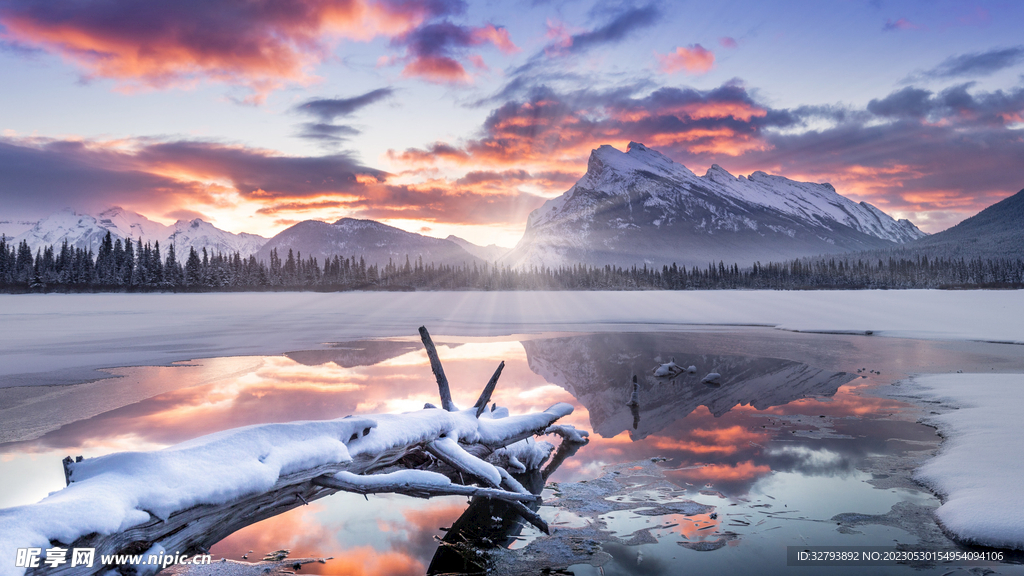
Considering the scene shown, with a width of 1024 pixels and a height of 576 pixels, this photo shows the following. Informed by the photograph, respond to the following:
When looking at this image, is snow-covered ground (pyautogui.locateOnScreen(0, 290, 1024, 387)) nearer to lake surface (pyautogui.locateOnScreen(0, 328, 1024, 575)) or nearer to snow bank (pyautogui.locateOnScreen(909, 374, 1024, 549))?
lake surface (pyautogui.locateOnScreen(0, 328, 1024, 575))

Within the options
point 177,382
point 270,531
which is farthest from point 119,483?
point 177,382

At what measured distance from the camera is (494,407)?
555 inches

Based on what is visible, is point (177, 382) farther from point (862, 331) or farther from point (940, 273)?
point (940, 273)

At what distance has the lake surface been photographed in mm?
8680

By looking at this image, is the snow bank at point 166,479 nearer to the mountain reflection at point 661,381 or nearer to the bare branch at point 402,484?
the bare branch at point 402,484

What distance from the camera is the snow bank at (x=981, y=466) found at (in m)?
8.52

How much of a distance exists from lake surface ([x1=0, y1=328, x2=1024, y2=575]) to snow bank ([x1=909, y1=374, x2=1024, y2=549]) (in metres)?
0.45

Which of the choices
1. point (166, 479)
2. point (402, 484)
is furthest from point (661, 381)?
point (166, 479)

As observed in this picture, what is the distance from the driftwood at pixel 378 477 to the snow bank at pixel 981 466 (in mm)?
7046

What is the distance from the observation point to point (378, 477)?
791 cm

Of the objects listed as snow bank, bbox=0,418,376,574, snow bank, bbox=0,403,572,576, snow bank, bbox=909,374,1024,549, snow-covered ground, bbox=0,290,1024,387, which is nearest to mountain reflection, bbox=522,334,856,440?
snow bank, bbox=909,374,1024,549

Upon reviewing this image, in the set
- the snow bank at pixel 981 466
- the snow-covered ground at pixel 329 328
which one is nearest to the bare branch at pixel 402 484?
the snow bank at pixel 981 466

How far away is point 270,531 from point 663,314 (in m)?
57.5

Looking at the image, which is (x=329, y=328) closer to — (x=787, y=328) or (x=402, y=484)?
(x=787, y=328)
